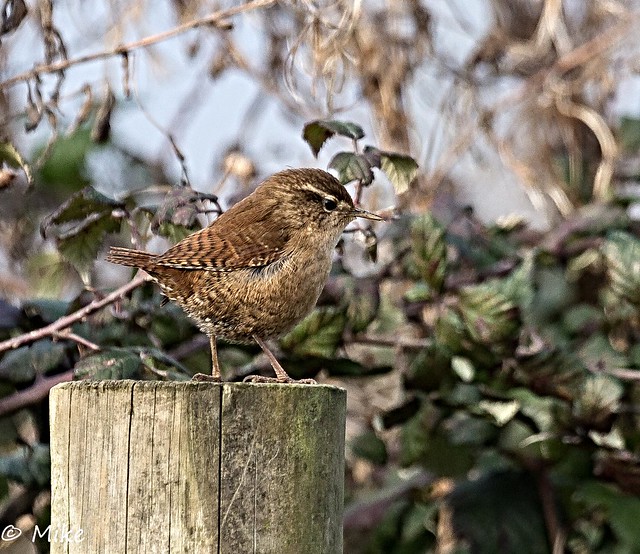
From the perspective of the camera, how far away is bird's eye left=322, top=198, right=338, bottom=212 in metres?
3.20

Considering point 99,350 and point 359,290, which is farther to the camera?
point 359,290

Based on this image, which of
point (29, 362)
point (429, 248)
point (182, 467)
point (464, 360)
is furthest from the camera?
point (464, 360)

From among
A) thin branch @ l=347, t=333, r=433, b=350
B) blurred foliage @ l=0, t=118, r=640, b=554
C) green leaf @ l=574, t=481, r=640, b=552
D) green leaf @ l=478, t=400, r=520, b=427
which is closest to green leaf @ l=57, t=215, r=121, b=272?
blurred foliage @ l=0, t=118, r=640, b=554

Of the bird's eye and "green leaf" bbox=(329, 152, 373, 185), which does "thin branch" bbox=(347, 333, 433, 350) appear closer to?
the bird's eye

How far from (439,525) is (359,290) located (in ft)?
5.11

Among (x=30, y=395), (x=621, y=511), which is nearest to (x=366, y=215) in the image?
(x=30, y=395)

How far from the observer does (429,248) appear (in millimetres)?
3932

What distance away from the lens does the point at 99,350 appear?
121 inches

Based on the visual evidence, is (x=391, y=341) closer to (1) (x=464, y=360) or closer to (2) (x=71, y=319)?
(1) (x=464, y=360)

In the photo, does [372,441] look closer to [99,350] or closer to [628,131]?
→ [99,350]

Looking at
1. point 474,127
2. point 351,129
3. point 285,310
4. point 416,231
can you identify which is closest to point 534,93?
point 474,127

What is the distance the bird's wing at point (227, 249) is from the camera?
2893 millimetres

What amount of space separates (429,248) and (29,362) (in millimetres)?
1465

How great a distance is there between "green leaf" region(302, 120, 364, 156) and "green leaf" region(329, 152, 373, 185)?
0.07 m
